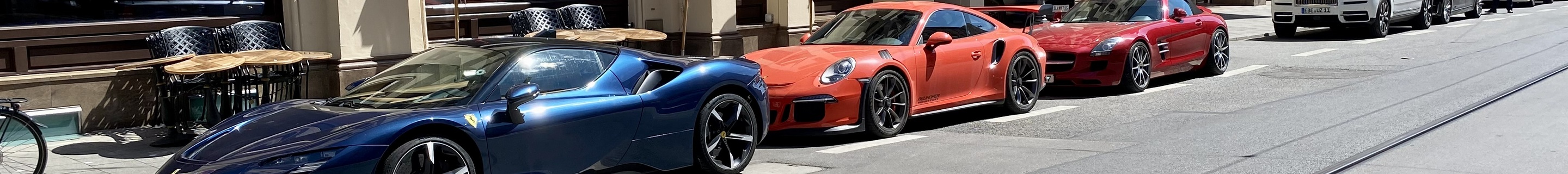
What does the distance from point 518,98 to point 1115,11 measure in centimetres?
874

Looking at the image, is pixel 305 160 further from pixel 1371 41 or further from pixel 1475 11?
pixel 1475 11

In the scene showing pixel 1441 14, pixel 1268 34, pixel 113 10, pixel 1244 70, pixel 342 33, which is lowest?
pixel 1268 34

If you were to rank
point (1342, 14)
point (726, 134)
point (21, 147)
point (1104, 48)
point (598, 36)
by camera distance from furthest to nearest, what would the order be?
point (1342, 14) → point (1104, 48) → point (598, 36) → point (726, 134) → point (21, 147)

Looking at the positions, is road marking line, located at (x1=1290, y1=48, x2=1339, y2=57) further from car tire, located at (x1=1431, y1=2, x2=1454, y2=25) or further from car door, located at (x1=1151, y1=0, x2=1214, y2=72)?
car tire, located at (x1=1431, y1=2, x2=1454, y2=25)

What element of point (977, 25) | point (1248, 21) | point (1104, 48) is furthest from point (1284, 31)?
point (977, 25)

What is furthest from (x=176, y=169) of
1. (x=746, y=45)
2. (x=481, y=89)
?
(x=746, y=45)

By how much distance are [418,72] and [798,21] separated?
31.8 ft

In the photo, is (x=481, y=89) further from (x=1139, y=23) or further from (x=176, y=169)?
(x=1139, y=23)

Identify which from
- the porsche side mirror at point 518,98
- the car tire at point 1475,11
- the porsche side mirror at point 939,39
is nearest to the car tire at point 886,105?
the porsche side mirror at point 939,39

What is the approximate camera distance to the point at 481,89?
6039 mm

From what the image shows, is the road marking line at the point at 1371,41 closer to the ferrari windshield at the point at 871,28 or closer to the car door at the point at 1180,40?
the car door at the point at 1180,40

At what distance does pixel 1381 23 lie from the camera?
65.4ft

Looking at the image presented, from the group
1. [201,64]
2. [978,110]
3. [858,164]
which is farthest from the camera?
[978,110]

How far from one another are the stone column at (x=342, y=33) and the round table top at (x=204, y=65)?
1761 millimetres
